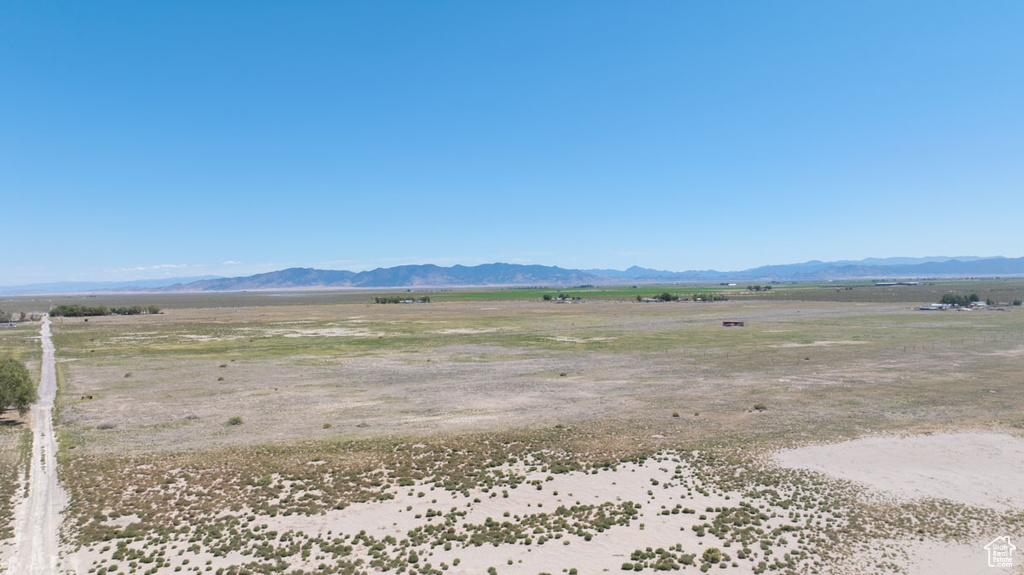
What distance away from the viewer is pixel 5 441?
80.9 feet

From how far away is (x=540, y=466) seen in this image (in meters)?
20.9

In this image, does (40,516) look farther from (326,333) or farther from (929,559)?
(326,333)

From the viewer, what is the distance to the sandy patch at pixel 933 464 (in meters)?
17.9

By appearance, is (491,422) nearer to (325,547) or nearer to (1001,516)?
(325,547)

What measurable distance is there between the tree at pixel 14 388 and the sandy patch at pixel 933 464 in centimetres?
3968

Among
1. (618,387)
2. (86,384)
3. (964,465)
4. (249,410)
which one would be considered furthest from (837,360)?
(86,384)

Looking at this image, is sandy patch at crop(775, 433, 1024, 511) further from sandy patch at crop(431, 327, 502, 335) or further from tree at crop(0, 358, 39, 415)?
sandy patch at crop(431, 327, 502, 335)

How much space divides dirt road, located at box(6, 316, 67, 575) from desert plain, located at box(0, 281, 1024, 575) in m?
0.35

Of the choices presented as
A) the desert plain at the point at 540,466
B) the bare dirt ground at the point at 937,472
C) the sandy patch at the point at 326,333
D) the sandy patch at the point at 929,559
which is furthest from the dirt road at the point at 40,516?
the sandy patch at the point at 326,333

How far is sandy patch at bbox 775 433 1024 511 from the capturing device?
17.9m

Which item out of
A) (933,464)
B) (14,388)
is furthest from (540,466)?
(14,388)

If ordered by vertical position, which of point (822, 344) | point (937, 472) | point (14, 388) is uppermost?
point (14, 388)

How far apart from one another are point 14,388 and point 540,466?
30.4 m

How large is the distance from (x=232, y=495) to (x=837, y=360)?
47227 millimetres
